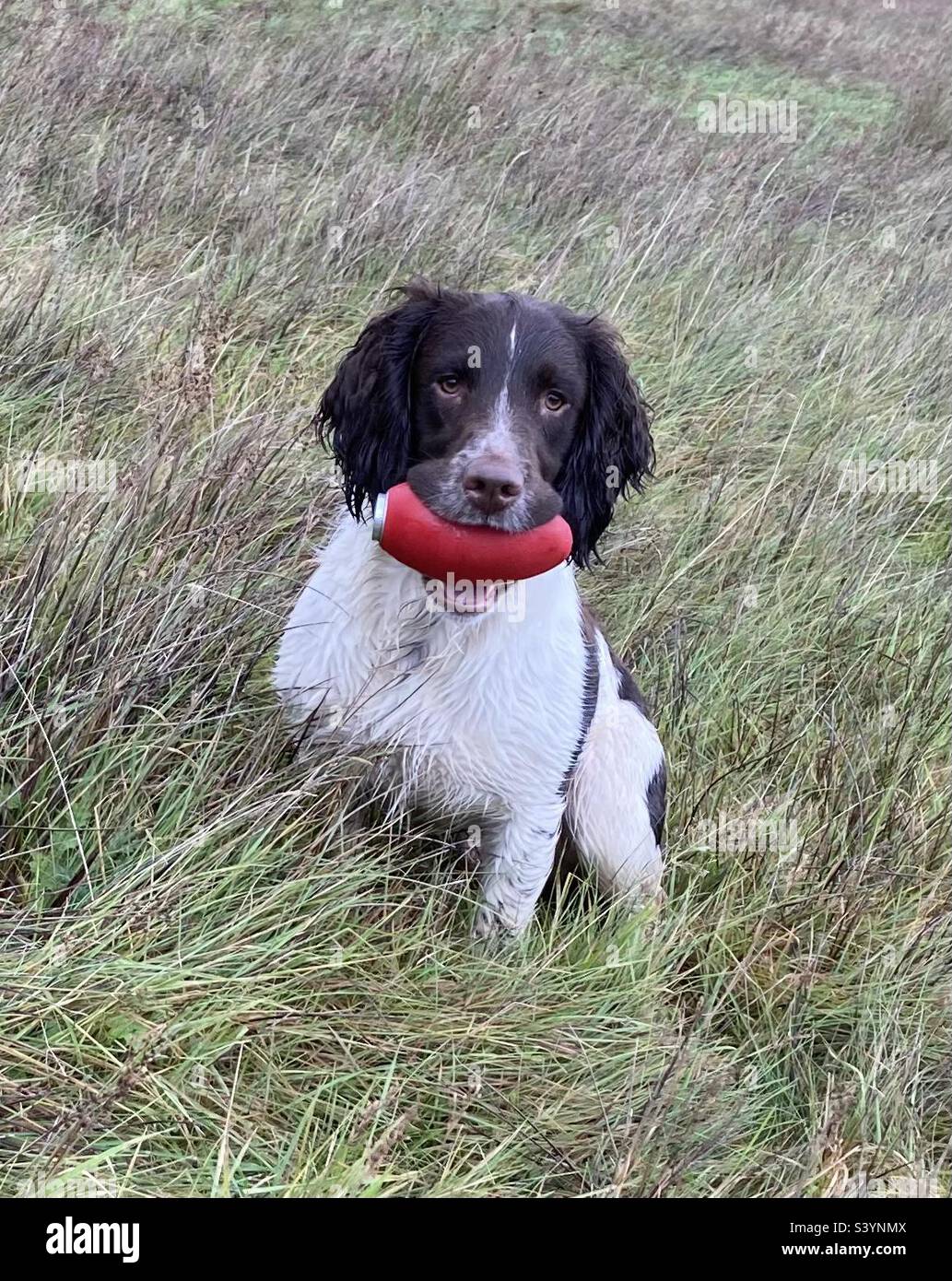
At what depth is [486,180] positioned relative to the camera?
6.12 meters

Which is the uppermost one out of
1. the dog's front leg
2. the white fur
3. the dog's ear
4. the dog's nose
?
the dog's nose

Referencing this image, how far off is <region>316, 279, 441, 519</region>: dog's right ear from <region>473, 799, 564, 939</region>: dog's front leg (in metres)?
0.76

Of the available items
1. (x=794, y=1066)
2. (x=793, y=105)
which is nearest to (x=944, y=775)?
(x=794, y=1066)

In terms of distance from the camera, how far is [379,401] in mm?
2789

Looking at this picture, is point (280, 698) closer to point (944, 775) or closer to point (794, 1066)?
point (794, 1066)

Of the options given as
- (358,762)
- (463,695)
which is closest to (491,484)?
(463,695)

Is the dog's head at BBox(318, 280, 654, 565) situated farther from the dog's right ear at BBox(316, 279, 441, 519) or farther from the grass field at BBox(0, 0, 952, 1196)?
the grass field at BBox(0, 0, 952, 1196)

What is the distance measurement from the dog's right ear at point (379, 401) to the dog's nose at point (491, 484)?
36cm

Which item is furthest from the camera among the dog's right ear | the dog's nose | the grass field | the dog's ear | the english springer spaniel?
the dog's ear

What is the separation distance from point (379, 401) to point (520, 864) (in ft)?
3.45

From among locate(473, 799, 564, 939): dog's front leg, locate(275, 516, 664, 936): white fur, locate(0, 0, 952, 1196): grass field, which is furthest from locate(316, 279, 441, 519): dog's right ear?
locate(473, 799, 564, 939): dog's front leg

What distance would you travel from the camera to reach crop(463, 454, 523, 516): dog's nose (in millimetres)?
2396

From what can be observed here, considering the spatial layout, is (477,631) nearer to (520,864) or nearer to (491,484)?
(491,484)

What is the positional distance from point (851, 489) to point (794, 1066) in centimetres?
249
